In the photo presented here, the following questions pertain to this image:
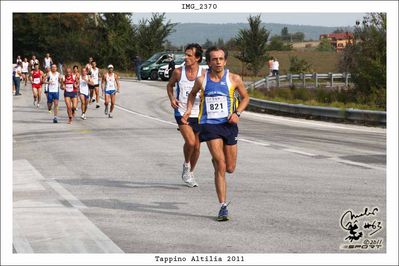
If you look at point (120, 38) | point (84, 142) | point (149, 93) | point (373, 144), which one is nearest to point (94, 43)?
point (120, 38)

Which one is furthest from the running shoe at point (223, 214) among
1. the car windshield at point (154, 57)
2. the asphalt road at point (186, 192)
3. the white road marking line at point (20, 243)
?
the car windshield at point (154, 57)

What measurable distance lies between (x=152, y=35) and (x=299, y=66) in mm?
9696

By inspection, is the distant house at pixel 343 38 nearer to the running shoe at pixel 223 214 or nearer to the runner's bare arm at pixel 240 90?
the runner's bare arm at pixel 240 90

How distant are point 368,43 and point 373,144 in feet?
31.6

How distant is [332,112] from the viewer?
75.6 ft

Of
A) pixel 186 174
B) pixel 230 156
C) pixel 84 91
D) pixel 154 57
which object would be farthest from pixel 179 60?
pixel 230 156

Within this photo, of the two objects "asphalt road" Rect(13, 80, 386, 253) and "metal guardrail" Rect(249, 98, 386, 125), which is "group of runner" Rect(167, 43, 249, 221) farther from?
"metal guardrail" Rect(249, 98, 386, 125)

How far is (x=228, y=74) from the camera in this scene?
29.5ft

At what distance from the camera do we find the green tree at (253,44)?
40878mm

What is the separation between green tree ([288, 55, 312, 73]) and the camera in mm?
51750

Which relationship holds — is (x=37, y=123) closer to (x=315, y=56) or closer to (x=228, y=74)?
(x=228, y=74)

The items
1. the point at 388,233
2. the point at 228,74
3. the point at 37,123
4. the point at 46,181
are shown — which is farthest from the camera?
the point at 37,123

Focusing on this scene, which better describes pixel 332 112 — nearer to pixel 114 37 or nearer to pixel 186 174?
pixel 186 174
